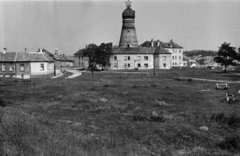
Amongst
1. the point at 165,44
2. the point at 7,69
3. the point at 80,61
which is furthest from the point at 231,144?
the point at 165,44

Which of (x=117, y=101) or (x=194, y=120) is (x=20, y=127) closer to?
(x=194, y=120)

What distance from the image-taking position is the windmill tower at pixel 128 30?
82.7 meters

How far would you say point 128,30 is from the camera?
8356 centimetres

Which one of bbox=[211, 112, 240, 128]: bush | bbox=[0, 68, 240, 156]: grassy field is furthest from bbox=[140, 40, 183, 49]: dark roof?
bbox=[211, 112, 240, 128]: bush

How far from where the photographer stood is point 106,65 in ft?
246

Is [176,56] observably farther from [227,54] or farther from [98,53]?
[227,54]

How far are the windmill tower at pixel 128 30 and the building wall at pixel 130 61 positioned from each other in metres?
6.78

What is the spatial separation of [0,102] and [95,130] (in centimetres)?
919

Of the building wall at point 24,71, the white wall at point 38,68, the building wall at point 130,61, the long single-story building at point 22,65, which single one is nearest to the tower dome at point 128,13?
the building wall at point 130,61

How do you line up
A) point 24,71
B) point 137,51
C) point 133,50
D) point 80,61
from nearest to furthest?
point 24,71
point 137,51
point 133,50
point 80,61

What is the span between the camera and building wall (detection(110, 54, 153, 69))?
254 ft

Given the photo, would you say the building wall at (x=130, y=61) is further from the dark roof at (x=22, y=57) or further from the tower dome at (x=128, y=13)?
the dark roof at (x=22, y=57)

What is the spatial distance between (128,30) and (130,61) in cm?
1239

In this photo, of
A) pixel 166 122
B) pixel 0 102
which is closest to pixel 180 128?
pixel 166 122
